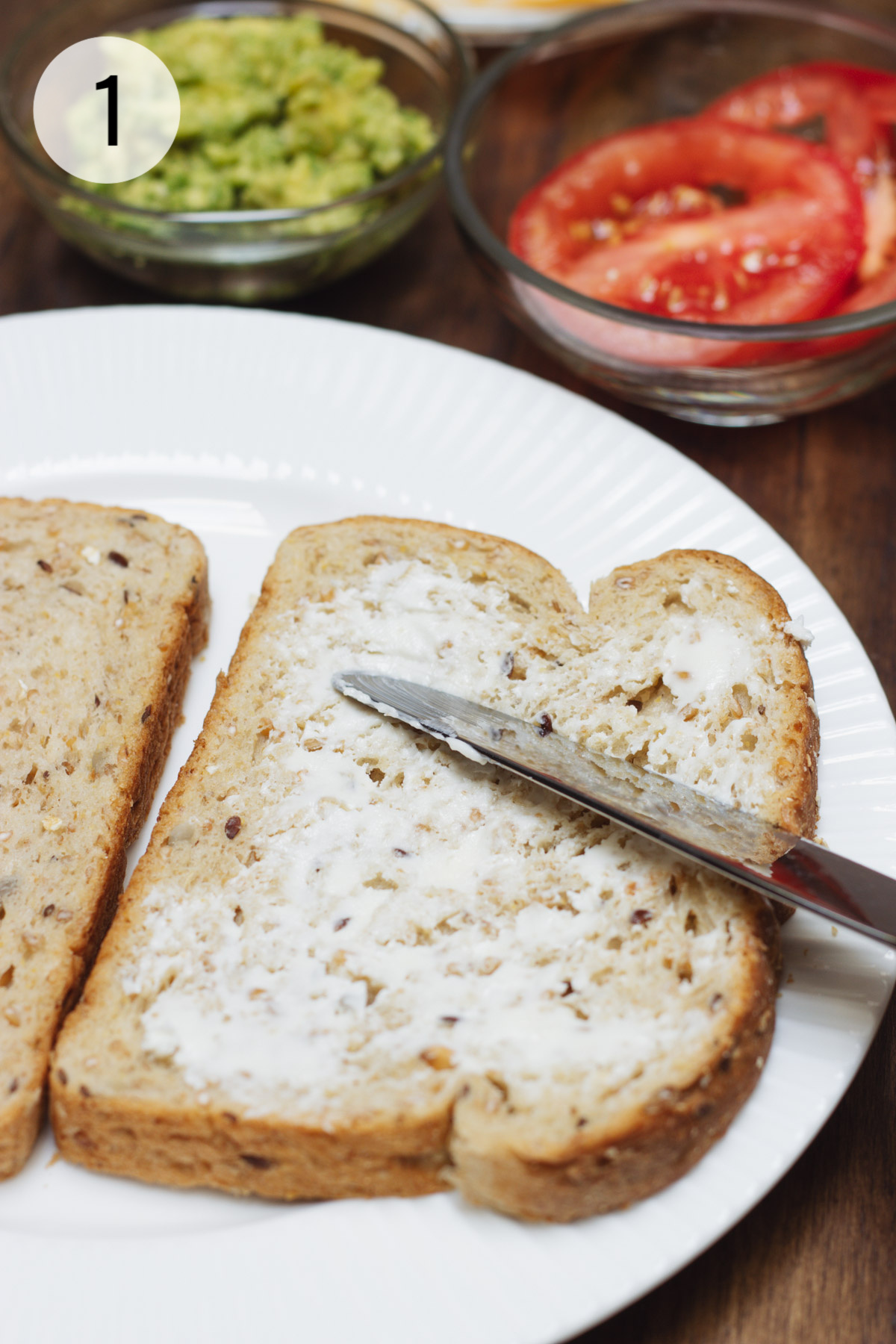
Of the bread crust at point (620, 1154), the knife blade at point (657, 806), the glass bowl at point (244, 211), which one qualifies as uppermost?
the glass bowl at point (244, 211)

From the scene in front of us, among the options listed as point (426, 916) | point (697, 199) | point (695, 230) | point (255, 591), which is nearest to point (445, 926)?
point (426, 916)

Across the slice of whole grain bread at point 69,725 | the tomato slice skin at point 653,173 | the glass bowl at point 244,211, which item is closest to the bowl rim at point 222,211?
the glass bowl at point 244,211

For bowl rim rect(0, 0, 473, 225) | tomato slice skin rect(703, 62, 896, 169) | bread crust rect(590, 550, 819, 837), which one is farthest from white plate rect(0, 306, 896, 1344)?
tomato slice skin rect(703, 62, 896, 169)

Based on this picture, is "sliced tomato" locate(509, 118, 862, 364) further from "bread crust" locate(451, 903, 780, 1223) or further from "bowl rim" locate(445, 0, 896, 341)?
"bread crust" locate(451, 903, 780, 1223)

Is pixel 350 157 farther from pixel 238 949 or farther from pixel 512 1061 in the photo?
pixel 512 1061

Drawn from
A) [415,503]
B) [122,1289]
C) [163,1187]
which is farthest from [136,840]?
[415,503]

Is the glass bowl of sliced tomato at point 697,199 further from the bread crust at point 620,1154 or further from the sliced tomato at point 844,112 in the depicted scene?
the bread crust at point 620,1154

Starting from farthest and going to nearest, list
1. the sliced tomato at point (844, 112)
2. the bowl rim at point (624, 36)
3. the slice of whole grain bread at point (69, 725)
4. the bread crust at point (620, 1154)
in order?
1. the sliced tomato at point (844, 112)
2. the bowl rim at point (624, 36)
3. the slice of whole grain bread at point (69, 725)
4. the bread crust at point (620, 1154)

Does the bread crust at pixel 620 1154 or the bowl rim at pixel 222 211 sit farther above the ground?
the bowl rim at pixel 222 211
